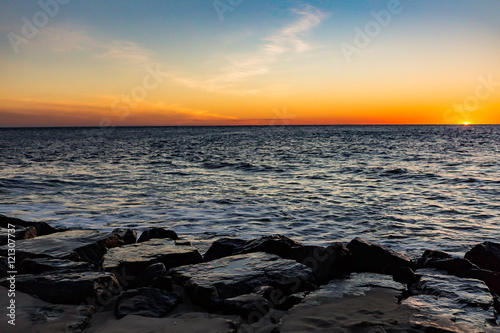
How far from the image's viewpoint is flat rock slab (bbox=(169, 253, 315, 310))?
4.95 m

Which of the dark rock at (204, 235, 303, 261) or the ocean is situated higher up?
the dark rock at (204, 235, 303, 261)

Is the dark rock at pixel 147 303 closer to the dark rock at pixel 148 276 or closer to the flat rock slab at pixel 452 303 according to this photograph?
the dark rock at pixel 148 276

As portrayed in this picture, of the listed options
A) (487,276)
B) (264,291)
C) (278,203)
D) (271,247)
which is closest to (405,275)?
(487,276)

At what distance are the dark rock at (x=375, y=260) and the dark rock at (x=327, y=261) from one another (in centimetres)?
30

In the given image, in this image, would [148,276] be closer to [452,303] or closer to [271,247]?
[271,247]

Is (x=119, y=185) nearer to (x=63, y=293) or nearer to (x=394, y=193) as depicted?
(x=394, y=193)

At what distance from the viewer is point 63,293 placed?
4.85 meters

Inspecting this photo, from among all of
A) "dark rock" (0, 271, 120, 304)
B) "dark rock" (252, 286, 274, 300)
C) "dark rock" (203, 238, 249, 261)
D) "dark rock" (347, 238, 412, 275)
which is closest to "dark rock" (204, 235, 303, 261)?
"dark rock" (203, 238, 249, 261)

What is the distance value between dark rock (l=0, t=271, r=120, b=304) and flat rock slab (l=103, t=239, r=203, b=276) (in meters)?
0.65

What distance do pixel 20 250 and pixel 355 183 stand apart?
15.8m

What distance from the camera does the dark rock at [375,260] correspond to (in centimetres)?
626

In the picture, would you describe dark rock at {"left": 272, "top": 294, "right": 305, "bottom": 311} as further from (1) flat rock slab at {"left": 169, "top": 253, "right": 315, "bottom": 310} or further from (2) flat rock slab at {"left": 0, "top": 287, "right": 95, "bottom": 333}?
(2) flat rock slab at {"left": 0, "top": 287, "right": 95, "bottom": 333}

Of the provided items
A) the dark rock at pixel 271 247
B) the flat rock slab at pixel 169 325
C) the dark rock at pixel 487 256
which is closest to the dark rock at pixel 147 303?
the flat rock slab at pixel 169 325

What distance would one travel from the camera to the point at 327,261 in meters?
5.97
